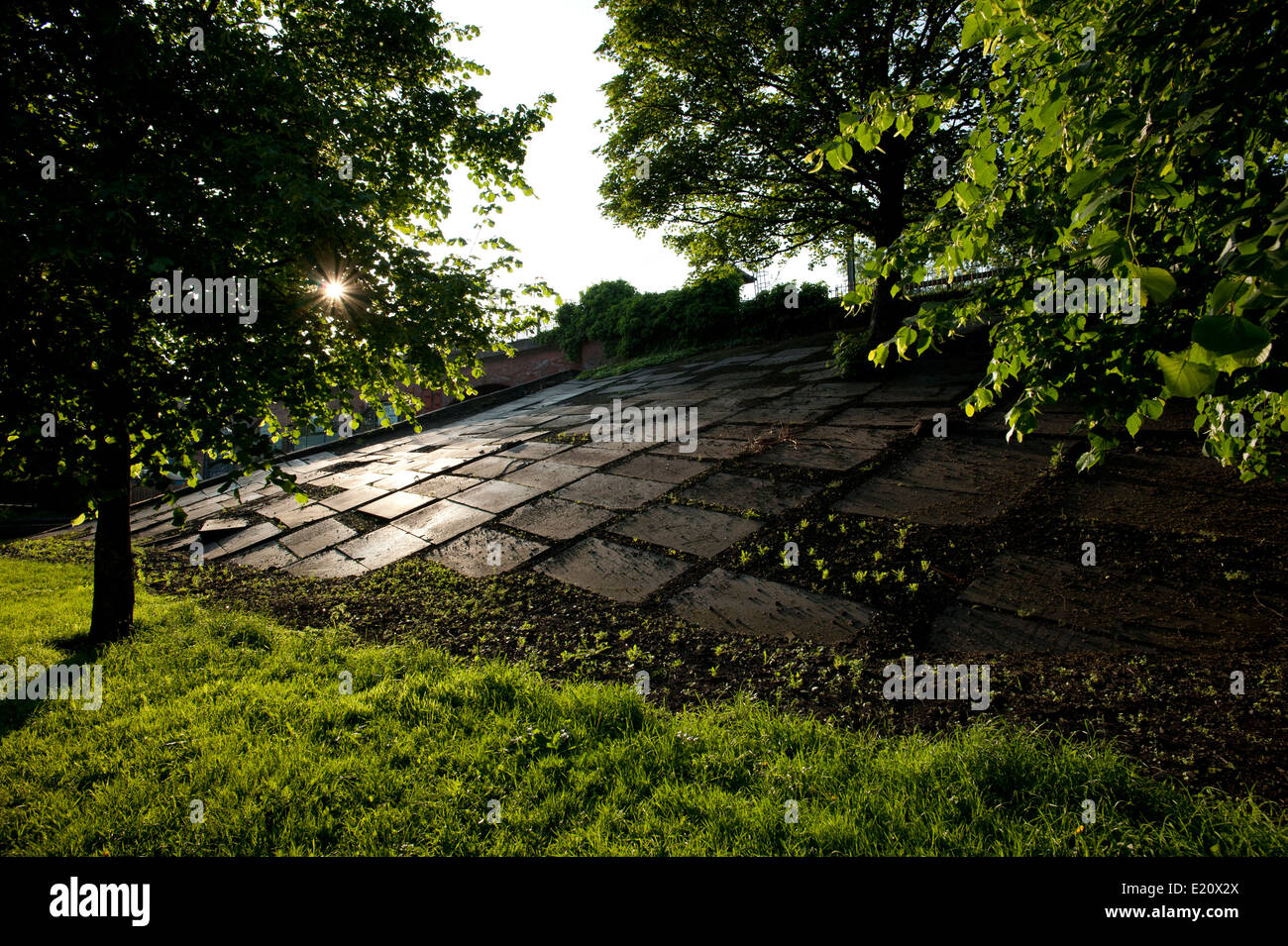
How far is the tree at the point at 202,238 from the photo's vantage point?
291cm

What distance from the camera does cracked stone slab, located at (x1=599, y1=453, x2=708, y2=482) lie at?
6398 mm

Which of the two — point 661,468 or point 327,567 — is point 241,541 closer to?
point 327,567

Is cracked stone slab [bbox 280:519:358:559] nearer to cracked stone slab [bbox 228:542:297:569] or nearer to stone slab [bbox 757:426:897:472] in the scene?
cracked stone slab [bbox 228:542:297:569]

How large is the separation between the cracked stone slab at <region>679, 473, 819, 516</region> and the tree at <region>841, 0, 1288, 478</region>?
9.56 ft

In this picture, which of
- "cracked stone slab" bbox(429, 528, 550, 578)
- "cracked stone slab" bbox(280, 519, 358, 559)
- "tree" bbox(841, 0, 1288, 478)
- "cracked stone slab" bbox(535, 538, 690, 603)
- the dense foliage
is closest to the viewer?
"tree" bbox(841, 0, 1288, 478)

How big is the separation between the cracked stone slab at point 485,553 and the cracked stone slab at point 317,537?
1.92 metres

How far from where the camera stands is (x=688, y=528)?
5.06 meters

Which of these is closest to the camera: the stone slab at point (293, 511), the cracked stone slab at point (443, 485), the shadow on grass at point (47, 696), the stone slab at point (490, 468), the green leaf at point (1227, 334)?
the green leaf at point (1227, 334)

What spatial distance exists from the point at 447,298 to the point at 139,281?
1722 millimetres

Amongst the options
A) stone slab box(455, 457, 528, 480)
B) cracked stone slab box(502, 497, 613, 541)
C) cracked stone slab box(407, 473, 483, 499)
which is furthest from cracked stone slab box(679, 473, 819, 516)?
cracked stone slab box(407, 473, 483, 499)

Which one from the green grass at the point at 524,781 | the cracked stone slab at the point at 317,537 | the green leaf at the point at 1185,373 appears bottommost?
the green grass at the point at 524,781

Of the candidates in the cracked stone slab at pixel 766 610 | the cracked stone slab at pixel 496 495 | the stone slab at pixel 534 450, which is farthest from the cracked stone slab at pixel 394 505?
the cracked stone slab at pixel 766 610

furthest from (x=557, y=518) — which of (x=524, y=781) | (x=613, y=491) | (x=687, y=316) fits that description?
(x=687, y=316)

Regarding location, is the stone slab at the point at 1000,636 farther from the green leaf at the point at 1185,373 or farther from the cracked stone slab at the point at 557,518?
the cracked stone slab at the point at 557,518
